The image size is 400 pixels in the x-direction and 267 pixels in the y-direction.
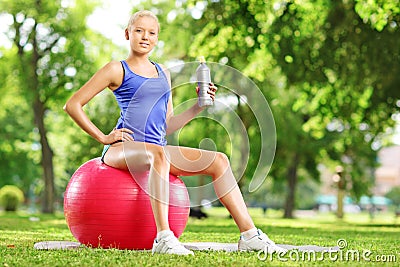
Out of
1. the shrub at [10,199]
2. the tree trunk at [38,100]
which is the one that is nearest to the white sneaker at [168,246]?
the tree trunk at [38,100]

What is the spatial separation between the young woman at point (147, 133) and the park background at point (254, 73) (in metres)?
7.56

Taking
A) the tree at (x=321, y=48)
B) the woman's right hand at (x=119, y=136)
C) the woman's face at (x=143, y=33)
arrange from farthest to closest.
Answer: the tree at (x=321, y=48), the woman's face at (x=143, y=33), the woman's right hand at (x=119, y=136)

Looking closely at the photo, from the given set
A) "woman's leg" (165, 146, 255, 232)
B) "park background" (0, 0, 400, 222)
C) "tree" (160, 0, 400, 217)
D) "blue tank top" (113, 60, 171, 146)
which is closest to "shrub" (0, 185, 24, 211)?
"park background" (0, 0, 400, 222)

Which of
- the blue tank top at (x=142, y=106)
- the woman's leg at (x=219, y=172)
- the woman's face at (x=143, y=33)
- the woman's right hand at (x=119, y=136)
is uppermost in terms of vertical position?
the woman's face at (x=143, y=33)

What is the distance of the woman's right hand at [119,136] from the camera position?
555 cm

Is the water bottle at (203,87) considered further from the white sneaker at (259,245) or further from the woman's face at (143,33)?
the white sneaker at (259,245)

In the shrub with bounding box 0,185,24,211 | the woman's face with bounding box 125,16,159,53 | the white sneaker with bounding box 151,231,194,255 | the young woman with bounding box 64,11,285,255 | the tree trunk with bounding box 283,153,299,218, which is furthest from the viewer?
the tree trunk with bounding box 283,153,299,218

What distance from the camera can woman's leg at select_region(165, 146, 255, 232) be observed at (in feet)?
18.4

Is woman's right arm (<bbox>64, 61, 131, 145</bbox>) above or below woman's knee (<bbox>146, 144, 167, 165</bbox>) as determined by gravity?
above

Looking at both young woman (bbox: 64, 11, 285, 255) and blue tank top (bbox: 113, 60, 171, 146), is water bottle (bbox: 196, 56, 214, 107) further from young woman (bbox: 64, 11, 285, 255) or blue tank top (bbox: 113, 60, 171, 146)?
blue tank top (bbox: 113, 60, 171, 146)

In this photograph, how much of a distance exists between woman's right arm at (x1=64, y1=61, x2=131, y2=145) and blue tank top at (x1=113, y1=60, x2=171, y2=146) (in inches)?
3.7

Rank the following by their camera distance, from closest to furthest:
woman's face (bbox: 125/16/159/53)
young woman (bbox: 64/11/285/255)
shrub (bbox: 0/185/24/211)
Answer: young woman (bbox: 64/11/285/255)
woman's face (bbox: 125/16/159/53)
shrub (bbox: 0/185/24/211)

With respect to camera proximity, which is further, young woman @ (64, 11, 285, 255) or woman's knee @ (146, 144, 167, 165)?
young woman @ (64, 11, 285, 255)

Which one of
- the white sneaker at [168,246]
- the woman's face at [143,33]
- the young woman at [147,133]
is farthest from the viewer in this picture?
the woman's face at [143,33]
